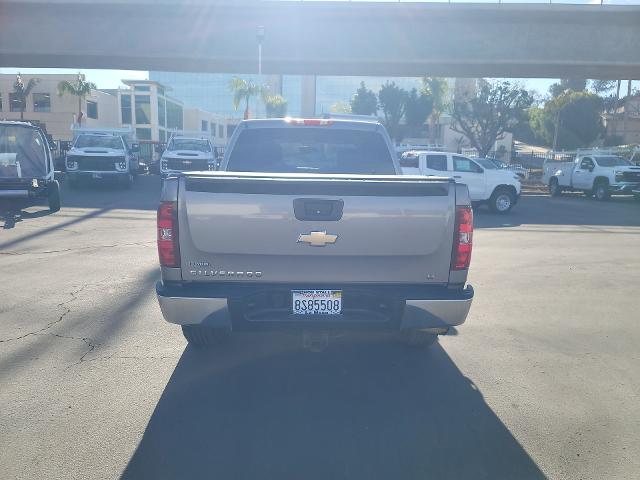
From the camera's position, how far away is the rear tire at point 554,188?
85.7 ft

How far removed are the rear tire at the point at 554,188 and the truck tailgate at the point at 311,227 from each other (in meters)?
24.7

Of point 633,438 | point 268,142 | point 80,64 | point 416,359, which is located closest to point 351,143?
point 268,142

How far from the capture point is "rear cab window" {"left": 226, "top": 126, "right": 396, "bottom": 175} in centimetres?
565

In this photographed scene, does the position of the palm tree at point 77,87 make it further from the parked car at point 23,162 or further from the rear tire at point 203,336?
the rear tire at point 203,336

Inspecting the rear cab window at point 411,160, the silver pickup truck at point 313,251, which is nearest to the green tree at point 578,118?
the rear cab window at point 411,160

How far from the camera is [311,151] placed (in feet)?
19.2

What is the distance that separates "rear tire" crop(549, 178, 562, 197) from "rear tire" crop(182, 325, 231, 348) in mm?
24541

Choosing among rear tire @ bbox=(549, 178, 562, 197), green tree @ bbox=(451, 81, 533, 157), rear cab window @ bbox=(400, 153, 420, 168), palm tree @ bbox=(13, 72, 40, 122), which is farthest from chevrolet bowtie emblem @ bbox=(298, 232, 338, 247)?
palm tree @ bbox=(13, 72, 40, 122)

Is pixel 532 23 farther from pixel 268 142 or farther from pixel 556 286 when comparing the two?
pixel 268 142

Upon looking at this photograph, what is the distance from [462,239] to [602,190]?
74.0ft

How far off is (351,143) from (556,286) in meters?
Result: 4.03

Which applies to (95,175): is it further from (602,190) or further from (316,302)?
(602,190)

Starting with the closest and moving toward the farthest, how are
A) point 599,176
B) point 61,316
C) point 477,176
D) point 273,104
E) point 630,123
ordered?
point 61,316 < point 477,176 < point 599,176 < point 273,104 < point 630,123

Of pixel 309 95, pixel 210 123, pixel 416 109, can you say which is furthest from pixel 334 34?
pixel 210 123
